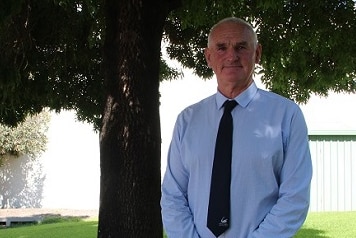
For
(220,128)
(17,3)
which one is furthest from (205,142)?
(17,3)

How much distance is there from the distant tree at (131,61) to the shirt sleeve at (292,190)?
281cm

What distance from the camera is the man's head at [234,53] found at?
9.21 ft

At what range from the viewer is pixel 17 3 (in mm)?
4664

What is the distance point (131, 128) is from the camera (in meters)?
5.73

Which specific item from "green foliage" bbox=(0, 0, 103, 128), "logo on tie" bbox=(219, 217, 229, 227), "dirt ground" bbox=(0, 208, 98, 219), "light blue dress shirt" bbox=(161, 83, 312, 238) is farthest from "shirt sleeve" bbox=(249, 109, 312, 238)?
"dirt ground" bbox=(0, 208, 98, 219)

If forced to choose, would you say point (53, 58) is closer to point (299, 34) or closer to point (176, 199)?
point (299, 34)

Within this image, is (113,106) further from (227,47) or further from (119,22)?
(227,47)

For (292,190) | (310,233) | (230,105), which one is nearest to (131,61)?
(230,105)

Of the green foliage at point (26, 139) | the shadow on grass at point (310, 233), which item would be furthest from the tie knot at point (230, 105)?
the green foliage at point (26, 139)

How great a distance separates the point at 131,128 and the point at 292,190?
3.24m

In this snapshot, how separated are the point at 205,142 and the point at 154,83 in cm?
312

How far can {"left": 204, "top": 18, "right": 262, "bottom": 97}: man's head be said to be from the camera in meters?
2.81

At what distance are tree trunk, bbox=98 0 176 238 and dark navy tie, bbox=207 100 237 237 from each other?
296cm

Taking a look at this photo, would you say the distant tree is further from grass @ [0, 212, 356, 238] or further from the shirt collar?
grass @ [0, 212, 356, 238]
